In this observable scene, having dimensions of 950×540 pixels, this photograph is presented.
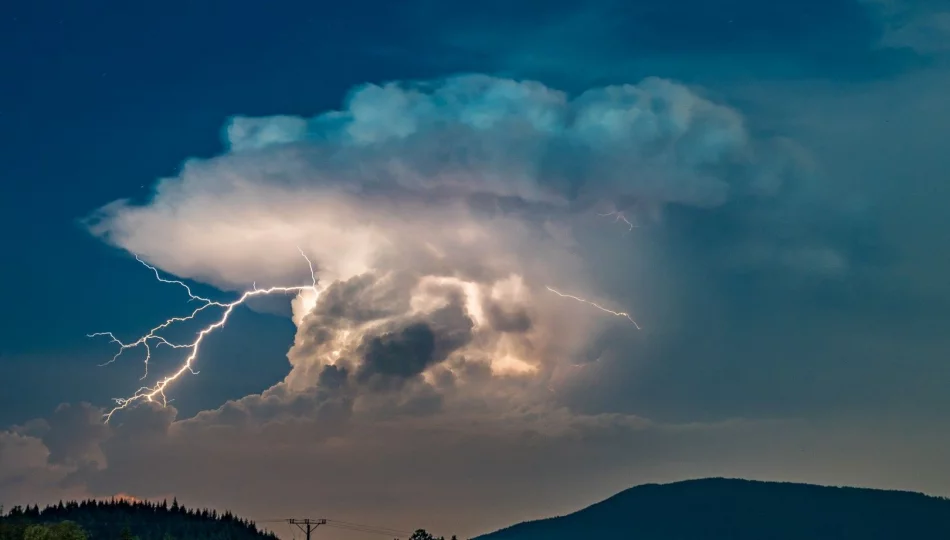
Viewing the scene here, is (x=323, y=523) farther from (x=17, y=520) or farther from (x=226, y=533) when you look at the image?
(x=226, y=533)

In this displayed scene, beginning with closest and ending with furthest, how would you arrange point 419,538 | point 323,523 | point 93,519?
point 323,523 < point 419,538 < point 93,519

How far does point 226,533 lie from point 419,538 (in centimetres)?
5863

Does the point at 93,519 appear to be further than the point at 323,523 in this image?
Yes

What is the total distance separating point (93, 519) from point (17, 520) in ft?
158

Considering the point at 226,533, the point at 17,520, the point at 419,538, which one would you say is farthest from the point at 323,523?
the point at 226,533

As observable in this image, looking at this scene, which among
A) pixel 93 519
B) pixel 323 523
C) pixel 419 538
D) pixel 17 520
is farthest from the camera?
pixel 93 519

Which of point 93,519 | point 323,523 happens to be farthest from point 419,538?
point 93,519

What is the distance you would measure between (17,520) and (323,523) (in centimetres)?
5446

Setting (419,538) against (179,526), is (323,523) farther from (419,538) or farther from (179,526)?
(179,526)

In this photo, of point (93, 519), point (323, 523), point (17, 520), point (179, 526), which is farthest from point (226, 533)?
point (323, 523)

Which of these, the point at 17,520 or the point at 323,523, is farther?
the point at 17,520

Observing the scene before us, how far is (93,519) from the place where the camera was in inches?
7697

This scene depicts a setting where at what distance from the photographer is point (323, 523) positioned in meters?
130

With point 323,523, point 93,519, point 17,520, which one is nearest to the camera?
point 323,523
